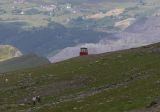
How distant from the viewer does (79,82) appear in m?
78.4

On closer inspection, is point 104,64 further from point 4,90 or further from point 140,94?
point 140,94

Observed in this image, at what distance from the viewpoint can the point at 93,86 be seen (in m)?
73.1

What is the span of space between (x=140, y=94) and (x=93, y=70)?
30705 millimetres

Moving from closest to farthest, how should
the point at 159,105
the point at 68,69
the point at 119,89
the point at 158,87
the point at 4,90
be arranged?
the point at 159,105 → the point at 158,87 → the point at 119,89 → the point at 4,90 → the point at 68,69

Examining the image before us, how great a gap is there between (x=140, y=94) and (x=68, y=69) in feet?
129

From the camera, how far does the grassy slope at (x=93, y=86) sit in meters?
56.3

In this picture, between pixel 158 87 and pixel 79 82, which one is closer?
pixel 158 87

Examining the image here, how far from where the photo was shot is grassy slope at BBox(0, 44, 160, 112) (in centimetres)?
5627

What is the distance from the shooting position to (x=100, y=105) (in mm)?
54750

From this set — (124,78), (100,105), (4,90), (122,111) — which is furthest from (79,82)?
(122,111)

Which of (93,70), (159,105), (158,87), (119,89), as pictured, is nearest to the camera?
(159,105)

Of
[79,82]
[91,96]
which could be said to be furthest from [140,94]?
[79,82]

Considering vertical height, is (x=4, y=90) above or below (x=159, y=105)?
below

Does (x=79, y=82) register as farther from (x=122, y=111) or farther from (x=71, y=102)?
(x=122, y=111)
